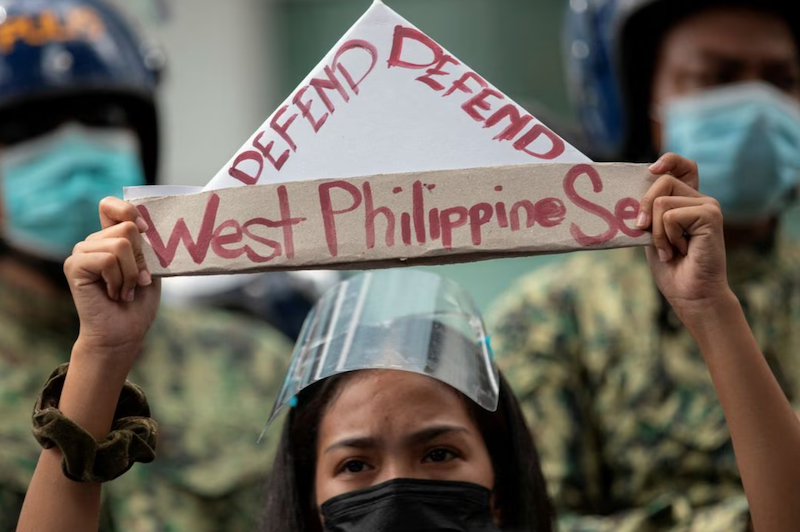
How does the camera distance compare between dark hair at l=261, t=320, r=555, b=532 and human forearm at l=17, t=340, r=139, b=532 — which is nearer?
human forearm at l=17, t=340, r=139, b=532

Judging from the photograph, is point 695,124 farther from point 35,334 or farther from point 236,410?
point 35,334

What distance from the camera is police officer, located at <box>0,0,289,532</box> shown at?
3.88 m

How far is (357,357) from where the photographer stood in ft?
9.11

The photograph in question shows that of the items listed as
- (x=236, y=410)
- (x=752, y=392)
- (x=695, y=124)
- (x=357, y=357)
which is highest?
(x=695, y=124)

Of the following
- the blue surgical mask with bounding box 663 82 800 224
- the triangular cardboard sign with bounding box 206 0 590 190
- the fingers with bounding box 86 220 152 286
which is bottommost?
the fingers with bounding box 86 220 152 286

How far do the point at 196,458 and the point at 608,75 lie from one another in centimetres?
155

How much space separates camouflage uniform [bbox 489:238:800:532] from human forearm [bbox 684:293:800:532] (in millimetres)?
667

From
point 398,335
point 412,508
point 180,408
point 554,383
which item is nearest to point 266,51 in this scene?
point 180,408

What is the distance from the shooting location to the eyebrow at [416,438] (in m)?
2.73

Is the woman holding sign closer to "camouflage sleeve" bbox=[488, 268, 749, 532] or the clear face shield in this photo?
the clear face shield

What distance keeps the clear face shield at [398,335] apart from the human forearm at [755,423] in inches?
18.6

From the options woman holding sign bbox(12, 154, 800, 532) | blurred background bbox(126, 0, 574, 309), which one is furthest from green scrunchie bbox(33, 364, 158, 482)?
blurred background bbox(126, 0, 574, 309)

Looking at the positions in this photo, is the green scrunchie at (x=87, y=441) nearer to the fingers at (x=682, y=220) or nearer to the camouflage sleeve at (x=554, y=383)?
the fingers at (x=682, y=220)

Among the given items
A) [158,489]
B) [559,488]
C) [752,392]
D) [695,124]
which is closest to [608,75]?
[695,124]
